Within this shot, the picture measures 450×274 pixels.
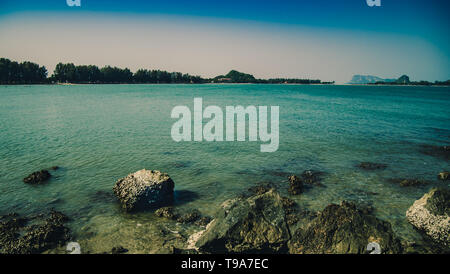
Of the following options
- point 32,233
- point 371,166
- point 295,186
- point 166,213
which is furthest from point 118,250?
point 371,166

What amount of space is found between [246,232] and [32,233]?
8523 millimetres

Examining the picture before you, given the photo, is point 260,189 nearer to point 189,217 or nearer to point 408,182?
point 189,217

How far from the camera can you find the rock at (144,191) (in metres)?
12.2

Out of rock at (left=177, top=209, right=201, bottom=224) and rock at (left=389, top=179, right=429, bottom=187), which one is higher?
rock at (left=389, top=179, right=429, bottom=187)

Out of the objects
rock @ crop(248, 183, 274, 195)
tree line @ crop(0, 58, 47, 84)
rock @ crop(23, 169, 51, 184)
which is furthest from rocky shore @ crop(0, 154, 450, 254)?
tree line @ crop(0, 58, 47, 84)

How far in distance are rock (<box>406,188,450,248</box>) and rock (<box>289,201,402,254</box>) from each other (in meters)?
2.68

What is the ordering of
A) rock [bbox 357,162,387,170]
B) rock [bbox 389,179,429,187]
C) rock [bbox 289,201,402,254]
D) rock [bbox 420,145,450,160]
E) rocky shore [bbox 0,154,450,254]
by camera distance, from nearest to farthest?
1. rock [bbox 289,201,402,254]
2. rocky shore [bbox 0,154,450,254]
3. rock [bbox 389,179,429,187]
4. rock [bbox 357,162,387,170]
5. rock [bbox 420,145,450,160]

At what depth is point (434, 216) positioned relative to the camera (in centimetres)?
1018

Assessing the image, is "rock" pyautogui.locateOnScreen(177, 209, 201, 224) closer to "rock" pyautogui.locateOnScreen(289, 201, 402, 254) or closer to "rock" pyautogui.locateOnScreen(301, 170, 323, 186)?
"rock" pyautogui.locateOnScreen(289, 201, 402, 254)

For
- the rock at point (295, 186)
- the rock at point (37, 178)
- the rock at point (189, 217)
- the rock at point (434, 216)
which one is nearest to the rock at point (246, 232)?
the rock at point (189, 217)

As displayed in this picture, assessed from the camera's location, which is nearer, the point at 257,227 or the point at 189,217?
the point at 257,227

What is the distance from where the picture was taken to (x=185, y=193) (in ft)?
46.9

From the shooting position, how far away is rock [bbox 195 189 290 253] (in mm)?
8750

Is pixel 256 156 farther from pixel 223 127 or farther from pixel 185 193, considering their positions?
pixel 223 127
